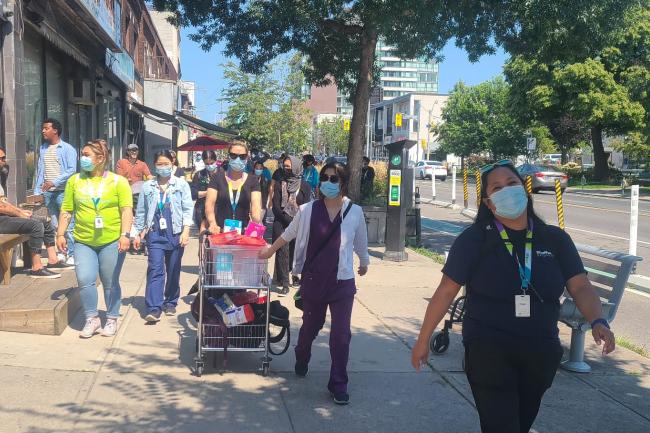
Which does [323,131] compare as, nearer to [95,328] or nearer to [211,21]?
[211,21]

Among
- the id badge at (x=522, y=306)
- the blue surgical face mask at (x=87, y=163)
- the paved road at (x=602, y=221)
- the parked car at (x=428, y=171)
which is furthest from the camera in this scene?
the parked car at (x=428, y=171)

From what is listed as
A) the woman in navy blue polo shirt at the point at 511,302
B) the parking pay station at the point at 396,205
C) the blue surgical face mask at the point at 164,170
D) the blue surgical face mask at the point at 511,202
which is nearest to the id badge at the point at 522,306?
the woman in navy blue polo shirt at the point at 511,302

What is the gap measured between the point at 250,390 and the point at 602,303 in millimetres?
3321

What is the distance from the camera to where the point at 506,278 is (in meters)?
3.20

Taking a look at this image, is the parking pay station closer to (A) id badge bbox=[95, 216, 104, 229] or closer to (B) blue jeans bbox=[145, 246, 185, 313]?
(B) blue jeans bbox=[145, 246, 185, 313]

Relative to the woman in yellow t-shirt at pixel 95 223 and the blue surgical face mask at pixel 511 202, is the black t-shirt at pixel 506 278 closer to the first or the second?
the blue surgical face mask at pixel 511 202

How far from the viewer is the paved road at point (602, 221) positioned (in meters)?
15.1

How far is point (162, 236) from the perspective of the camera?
689cm

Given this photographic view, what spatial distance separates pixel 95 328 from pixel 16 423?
81.6 inches

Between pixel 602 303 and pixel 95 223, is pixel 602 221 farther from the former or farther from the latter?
pixel 95 223

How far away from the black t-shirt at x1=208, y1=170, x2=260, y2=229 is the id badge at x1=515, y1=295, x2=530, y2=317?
4.30 m

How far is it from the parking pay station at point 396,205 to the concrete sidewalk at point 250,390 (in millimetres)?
4815

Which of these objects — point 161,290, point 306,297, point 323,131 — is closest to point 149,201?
point 161,290

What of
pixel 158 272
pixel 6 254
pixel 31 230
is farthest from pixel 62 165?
pixel 158 272
